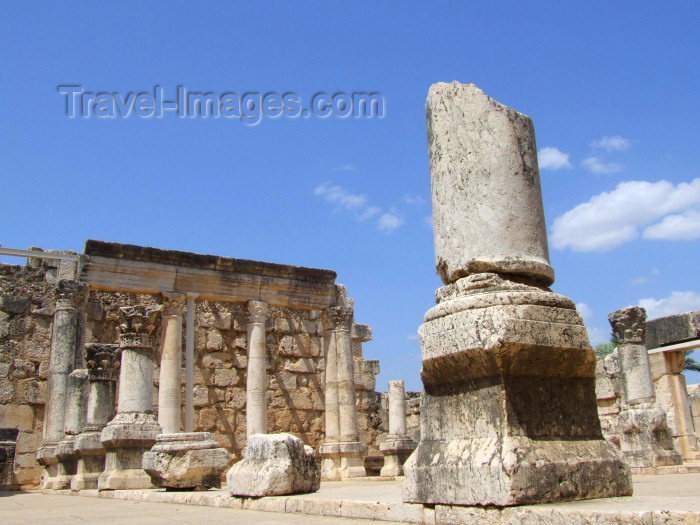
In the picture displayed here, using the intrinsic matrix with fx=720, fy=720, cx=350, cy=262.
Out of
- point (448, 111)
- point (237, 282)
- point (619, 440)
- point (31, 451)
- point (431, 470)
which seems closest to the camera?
point (431, 470)

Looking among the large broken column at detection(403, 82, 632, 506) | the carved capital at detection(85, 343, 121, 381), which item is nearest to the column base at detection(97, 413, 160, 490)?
the carved capital at detection(85, 343, 121, 381)

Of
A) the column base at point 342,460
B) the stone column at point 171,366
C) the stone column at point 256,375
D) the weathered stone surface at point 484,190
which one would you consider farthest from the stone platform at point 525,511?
the column base at point 342,460

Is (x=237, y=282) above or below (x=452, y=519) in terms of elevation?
above

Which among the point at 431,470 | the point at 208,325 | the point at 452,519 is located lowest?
the point at 452,519

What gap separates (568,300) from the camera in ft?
15.0

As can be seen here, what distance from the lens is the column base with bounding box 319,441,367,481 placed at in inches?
637

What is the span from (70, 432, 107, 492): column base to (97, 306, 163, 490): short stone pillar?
93cm

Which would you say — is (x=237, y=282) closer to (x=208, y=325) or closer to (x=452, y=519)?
(x=208, y=325)

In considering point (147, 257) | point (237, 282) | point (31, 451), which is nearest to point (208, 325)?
point (237, 282)

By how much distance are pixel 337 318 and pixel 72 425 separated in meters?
6.69

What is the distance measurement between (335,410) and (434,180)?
1278 cm

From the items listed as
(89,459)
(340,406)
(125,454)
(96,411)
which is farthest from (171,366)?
(125,454)

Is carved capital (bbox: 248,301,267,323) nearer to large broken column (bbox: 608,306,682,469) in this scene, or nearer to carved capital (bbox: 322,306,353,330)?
carved capital (bbox: 322,306,353,330)

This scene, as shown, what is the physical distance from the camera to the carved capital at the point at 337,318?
1775cm
